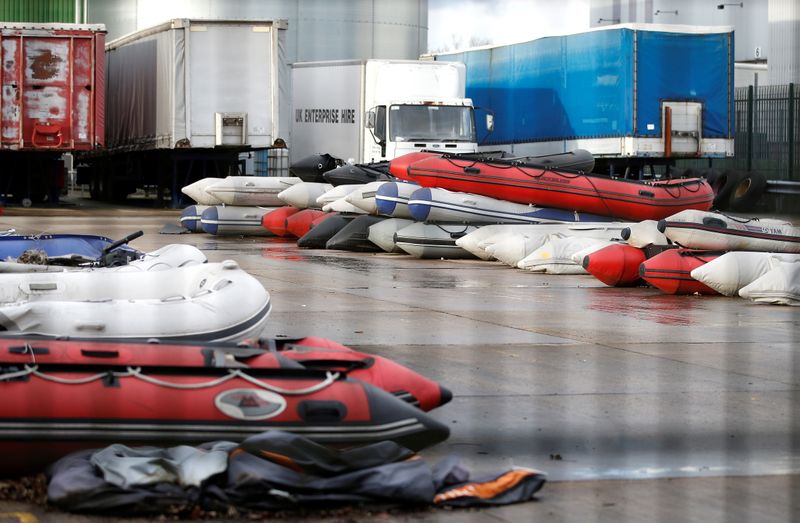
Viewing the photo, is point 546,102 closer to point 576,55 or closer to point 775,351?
point 576,55

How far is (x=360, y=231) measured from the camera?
16.2 meters

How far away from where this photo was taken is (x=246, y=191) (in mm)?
19375

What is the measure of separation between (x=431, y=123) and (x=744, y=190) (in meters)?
5.39

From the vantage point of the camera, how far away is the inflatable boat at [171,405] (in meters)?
4.38

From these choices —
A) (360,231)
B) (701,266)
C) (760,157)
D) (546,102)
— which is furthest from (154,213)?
(701,266)

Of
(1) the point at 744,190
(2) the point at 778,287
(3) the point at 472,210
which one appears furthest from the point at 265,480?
(1) the point at 744,190

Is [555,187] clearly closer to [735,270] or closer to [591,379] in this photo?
[735,270]

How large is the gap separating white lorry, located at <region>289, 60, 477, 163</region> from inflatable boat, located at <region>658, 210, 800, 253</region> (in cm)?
968

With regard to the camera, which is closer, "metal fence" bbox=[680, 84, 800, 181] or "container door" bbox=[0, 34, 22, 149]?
"container door" bbox=[0, 34, 22, 149]

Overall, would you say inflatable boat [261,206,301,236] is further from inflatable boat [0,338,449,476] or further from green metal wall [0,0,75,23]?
green metal wall [0,0,75,23]

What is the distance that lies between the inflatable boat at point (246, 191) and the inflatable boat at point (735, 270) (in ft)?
31.0

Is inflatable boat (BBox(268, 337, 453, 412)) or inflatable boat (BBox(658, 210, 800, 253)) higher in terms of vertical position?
inflatable boat (BBox(658, 210, 800, 253))

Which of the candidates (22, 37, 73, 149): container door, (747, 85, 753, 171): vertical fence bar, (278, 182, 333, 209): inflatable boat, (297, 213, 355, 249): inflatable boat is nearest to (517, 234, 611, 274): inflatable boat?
(297, 213, 355, 249): inflatable boat

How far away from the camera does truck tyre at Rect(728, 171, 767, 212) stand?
1905 centimetres
